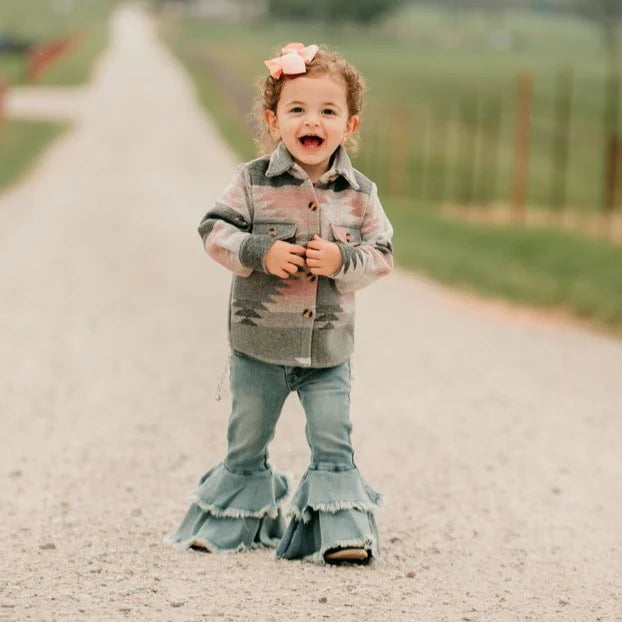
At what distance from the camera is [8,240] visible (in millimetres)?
15844

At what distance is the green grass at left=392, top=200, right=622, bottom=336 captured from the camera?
12.4 metres

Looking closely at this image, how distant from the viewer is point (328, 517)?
4.61 metres

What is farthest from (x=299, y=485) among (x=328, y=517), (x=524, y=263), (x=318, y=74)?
(x=524, y=263)

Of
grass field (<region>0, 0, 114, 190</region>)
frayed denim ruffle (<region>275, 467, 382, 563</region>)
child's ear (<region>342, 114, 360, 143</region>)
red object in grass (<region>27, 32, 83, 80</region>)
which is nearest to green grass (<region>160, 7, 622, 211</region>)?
child's ear (<region>342, 114, 360, 143</region>)

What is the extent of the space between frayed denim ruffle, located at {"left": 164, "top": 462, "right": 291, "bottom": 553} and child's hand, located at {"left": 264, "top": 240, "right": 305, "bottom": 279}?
81cm

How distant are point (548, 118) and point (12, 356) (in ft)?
136

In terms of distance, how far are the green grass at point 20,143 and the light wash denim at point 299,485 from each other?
18.8 metres

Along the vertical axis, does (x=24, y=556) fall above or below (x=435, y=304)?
below

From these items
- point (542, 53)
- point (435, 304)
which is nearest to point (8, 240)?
point (435, 304)

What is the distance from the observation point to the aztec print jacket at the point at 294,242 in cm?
446

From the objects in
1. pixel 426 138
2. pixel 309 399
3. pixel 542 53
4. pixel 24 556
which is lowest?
pixel 24 556

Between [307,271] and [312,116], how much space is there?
0.48 m

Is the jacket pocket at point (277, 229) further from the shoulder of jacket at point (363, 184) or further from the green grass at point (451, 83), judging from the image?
the green grass at point (451, 83)

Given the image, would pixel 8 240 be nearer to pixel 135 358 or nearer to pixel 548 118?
pixel 135 358
